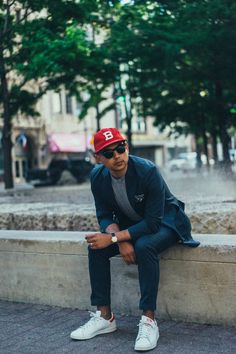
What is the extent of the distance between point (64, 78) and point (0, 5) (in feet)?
23.6

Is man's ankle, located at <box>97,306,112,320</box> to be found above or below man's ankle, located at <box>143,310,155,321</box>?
below

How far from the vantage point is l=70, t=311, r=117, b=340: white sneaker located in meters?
3.74

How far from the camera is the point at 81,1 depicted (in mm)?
10609

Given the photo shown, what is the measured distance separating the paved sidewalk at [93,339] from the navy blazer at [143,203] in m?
0.60

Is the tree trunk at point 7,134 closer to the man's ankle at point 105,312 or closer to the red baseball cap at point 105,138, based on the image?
the red baseball cap at point 105,138

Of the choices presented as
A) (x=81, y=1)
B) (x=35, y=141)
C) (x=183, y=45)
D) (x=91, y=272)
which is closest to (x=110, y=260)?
(x=91, y=272)

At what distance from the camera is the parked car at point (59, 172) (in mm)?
25844

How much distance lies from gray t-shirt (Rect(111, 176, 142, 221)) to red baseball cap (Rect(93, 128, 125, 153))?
25cm

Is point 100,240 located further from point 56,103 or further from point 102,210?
point 56,103

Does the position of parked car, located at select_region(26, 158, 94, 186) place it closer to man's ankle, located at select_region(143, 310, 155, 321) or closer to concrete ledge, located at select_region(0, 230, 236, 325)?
concrete ledge, located at select_region(0, 230, 236, 325)

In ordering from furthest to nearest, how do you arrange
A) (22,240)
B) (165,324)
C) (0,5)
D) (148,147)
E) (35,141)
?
(148,147) < (35,141) < (0,5) < (22,240) < (165,324)

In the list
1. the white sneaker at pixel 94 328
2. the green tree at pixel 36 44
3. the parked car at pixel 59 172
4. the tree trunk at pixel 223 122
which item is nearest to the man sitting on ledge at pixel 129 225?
the white sneaker at pixel 94 328

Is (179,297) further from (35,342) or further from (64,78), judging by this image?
(64,78)

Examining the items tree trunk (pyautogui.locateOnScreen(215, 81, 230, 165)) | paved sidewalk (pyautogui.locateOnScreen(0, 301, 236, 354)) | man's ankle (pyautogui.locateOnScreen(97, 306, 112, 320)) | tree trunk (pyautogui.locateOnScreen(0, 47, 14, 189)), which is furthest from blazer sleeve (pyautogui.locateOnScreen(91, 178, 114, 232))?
tree trunk (pyautogui.locateOnScreen(215, 81, 230, 165))
